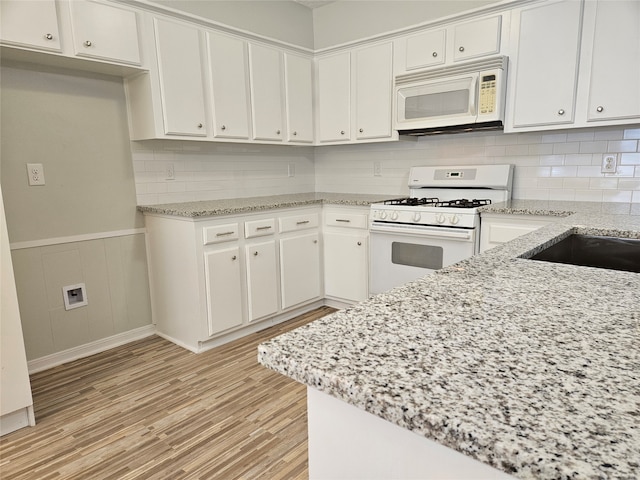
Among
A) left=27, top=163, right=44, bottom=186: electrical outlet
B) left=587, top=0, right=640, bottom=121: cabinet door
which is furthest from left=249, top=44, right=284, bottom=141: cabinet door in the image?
left=587, top=0, right=640, bottom=121: cabinet door

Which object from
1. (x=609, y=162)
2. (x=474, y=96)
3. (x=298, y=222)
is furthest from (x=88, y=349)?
(x=609, y=162)

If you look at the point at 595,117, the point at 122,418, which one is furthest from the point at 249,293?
the point at 595,117

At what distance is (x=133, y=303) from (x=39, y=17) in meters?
1.78

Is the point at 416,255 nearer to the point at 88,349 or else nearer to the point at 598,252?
the point at 598,252

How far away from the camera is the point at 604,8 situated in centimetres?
227

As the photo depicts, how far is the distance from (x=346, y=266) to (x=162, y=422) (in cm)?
175

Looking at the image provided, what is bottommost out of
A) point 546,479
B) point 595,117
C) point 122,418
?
point 122,418

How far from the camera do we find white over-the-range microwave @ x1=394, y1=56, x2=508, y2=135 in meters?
2.61

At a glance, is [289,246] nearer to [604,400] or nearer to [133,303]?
[133,303]

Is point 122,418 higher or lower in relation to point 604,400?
lower

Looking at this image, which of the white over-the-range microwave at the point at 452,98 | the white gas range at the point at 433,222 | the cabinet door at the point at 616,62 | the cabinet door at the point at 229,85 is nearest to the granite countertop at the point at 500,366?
the white gas range at the point at 433,222

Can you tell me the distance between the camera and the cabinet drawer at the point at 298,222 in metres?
3.02

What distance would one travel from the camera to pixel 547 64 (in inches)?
97.3

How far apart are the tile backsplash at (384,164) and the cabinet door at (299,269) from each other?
70 cm
